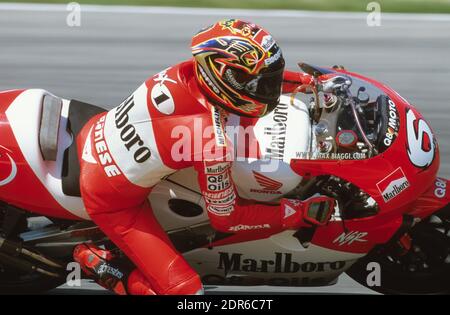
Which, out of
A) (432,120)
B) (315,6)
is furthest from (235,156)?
(315,6)

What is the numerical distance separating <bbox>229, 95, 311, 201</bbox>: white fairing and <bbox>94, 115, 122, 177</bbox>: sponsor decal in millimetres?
630

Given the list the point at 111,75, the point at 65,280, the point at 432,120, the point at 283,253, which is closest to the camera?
the point at 283,253

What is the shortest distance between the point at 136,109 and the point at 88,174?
46 cm

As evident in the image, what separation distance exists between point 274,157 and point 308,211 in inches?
13.1

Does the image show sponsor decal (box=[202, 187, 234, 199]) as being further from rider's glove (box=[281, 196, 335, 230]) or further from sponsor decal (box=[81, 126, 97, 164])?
sponsor decal (box=[81, 126, 97, 164])

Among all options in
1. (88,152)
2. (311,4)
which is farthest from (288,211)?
(311,4)

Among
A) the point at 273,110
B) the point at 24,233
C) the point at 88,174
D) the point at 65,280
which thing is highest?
the point at 273,110

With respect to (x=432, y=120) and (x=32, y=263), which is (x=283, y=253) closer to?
(x=32, y=263)

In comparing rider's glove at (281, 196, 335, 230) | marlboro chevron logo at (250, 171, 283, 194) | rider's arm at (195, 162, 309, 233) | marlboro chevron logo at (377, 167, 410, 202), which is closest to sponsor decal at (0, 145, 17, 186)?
rider's arm at (195, 162, 309, 233)

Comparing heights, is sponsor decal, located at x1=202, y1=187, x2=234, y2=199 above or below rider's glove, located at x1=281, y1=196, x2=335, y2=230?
above

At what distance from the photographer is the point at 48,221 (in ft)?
17.5

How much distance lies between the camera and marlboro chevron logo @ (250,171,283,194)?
4.70 m

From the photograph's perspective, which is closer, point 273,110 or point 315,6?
point 273,110

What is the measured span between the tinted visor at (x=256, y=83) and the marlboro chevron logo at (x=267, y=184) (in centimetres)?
41
